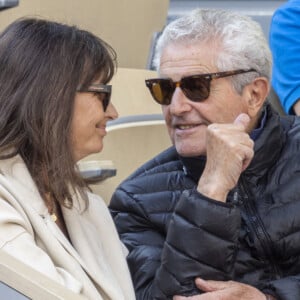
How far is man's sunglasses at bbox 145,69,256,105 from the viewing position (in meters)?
2.98

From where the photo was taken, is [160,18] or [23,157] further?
[160,18]

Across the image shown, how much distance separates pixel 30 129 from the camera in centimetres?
255

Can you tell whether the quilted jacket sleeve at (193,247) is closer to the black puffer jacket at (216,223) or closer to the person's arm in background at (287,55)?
the black puffer jacket at (216,223)

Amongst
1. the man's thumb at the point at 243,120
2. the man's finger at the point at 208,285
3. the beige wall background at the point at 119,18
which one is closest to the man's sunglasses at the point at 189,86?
the man's thumb at the point at 243,120

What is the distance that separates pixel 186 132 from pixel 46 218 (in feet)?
2.14

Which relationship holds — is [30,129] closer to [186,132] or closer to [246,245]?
[186,132]

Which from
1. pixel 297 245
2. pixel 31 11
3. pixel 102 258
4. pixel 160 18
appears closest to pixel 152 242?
pixel 102 258

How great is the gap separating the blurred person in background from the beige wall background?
156 cm

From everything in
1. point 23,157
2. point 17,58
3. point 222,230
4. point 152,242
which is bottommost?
point 152,242

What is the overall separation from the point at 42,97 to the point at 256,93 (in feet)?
2.81

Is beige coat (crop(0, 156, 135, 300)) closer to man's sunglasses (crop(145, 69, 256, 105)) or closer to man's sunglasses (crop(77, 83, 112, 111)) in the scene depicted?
man's sunglasses (crop(77, 83, 112, 111))

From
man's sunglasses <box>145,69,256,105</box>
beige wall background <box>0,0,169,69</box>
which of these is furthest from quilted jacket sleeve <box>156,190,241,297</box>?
beige wall background <box>0,0,169,69</box>

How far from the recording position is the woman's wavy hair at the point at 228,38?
3.01m

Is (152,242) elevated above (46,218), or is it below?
below
